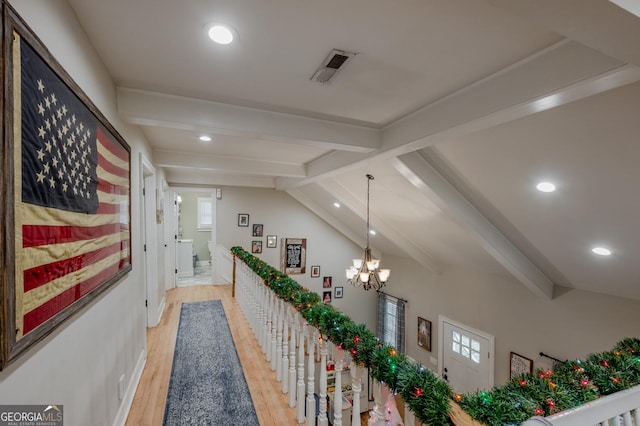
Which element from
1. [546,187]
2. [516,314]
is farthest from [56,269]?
[516,314]

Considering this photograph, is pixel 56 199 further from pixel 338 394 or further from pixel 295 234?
pixel 295 234

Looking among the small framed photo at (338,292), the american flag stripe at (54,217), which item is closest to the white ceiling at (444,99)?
the american flag stripe at (54,217)

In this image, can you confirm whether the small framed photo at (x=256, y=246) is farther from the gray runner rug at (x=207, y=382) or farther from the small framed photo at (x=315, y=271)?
the gray runner rug at (x=207, y=382)

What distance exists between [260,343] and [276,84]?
271 cm

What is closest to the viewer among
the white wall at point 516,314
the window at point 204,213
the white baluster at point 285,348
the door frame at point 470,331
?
the white baluster at point 285,348

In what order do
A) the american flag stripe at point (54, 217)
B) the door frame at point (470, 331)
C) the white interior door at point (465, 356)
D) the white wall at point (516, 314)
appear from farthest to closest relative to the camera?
the white interior door at point (465, 356)
the door frame at point (470, 331)
the white wall at point (516, 314)
the american flag stripe at point (54, 217)

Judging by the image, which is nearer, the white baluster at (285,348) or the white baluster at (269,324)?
the white baluster at (285,348)

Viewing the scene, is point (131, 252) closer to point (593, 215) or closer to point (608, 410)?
point (608, 410)

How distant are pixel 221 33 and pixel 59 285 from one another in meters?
1.44

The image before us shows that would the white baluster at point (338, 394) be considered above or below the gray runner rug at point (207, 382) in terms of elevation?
above

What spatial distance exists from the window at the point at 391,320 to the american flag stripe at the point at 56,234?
7.08 metres

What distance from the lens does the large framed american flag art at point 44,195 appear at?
35.7 inches

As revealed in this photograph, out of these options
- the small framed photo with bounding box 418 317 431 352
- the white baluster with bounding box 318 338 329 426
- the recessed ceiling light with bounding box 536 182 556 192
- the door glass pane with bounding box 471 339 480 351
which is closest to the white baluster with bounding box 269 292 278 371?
the white baluster with bounding box 318 338 329 426

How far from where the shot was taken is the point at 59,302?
1.23m
